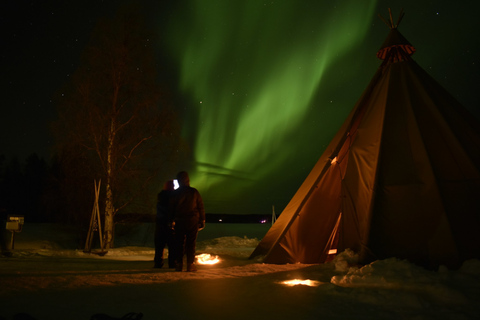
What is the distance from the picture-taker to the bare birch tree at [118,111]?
11672mm

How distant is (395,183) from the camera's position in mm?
5801

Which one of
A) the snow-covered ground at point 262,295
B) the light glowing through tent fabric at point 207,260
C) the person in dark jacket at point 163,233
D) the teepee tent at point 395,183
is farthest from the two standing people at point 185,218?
the teepee tent at point 395,183

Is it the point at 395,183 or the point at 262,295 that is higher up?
the point at 395,183

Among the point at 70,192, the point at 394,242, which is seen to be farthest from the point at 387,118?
the point at 70,192

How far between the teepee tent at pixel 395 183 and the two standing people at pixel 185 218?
1703 mm

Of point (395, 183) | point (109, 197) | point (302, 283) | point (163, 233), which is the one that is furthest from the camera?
point (109, 197)

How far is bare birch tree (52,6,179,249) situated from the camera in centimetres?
1167

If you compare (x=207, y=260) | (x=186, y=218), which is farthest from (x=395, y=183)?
(x=207, y=260)

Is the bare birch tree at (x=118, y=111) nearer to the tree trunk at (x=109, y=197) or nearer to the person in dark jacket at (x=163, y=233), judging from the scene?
the tree trunk at (x=109, y=197)

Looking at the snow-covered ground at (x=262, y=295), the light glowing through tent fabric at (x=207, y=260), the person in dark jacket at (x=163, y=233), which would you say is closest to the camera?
the snow-covered ground at (x=262, y=295)

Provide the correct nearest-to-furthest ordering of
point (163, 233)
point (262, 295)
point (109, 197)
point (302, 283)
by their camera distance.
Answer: point (262, 295)
point (302, 283)
point (163, 233)
point (109, 197)

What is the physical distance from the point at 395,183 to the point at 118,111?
9100 mm

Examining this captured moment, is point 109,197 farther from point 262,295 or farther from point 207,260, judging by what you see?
point 262,295

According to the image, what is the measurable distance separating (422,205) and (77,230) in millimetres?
15424
